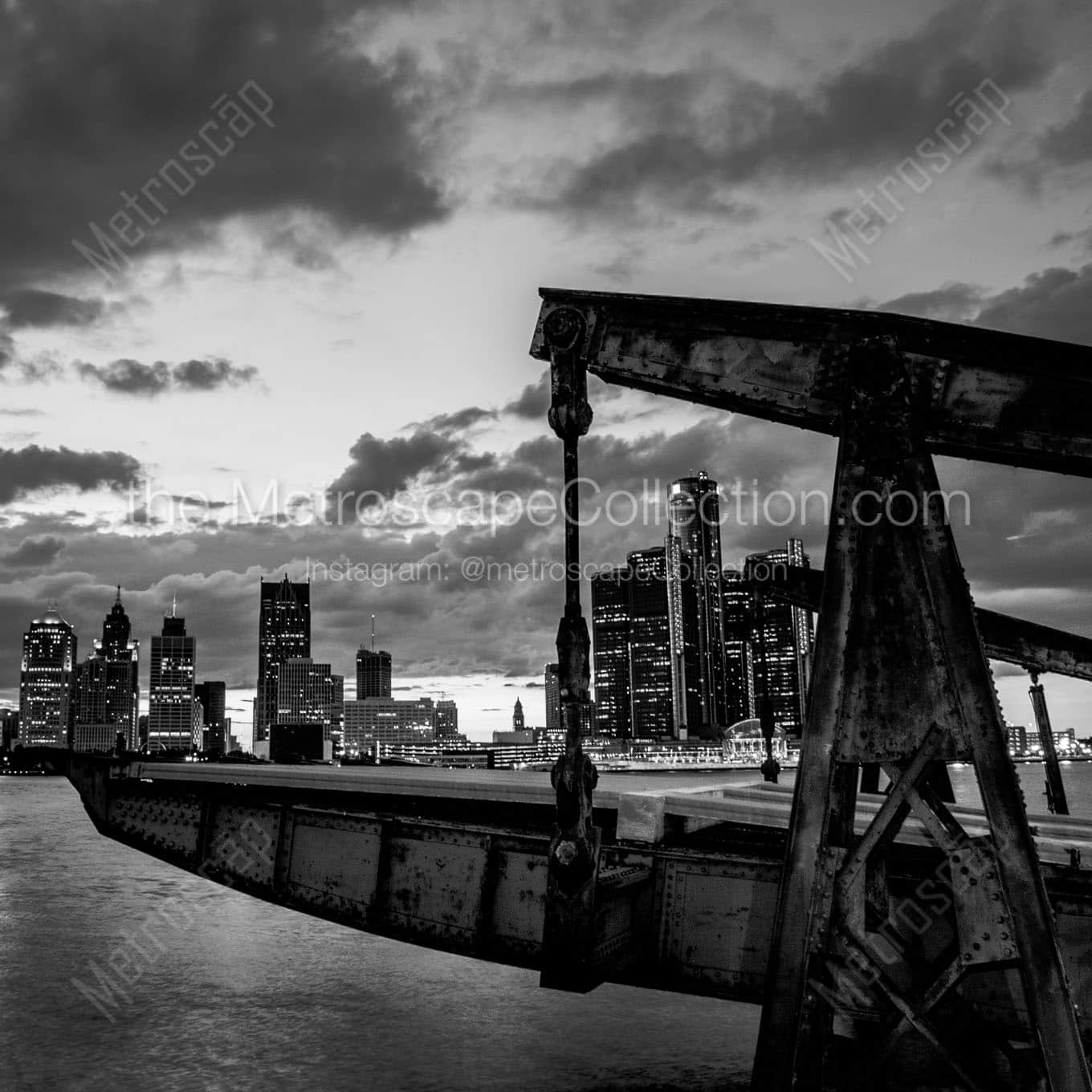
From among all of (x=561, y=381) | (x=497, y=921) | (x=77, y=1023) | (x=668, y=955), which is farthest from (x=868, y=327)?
(x=77, y=1023)

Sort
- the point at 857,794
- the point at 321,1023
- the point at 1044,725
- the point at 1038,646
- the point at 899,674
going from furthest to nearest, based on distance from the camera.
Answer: the point at 1044,725, the point at 321,1023, the point at 1038,646, the point at 857,794, the point at 899,674

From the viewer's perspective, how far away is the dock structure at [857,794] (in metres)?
5.98

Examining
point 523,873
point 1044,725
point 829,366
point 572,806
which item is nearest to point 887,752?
point 572,806

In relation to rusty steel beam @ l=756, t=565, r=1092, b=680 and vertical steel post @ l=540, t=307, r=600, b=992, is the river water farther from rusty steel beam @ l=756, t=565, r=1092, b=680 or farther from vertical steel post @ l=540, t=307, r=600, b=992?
rusty steel beam @ l=756, t=565, r=1092, b=680

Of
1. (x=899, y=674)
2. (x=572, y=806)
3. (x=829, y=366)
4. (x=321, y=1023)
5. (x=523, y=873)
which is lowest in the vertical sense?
(x=321, y=1023)

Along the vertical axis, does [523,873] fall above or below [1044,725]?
below

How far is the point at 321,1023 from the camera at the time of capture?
1770 centimetres

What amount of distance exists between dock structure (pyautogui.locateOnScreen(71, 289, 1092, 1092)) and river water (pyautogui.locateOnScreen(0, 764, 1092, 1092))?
5584 millimetres

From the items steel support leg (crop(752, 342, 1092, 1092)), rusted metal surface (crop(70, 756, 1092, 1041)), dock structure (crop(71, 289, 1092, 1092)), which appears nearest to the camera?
steel support leg (crop(752, 342, 1092, 1092))

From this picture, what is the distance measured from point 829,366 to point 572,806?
12.3 ft

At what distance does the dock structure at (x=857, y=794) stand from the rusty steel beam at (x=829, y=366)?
0.02 meters

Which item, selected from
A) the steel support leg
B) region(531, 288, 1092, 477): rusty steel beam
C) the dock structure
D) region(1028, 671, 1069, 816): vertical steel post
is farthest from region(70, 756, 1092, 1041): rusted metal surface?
region(1028, 671, 1069, 816): vertical steel post

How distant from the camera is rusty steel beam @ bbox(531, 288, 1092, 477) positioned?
614cm

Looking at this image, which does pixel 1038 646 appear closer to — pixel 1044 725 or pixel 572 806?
pixel 1044 725
